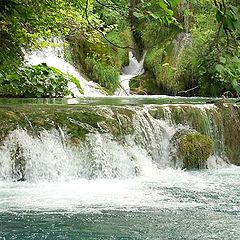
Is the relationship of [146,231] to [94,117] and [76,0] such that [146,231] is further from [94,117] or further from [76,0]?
[94,117]

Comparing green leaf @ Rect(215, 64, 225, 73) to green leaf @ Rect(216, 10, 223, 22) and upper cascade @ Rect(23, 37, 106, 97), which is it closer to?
green leaf @ Rect(216, 10, 223, 22)

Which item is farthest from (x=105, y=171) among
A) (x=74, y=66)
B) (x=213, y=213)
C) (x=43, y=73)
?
(x=74, y=66)

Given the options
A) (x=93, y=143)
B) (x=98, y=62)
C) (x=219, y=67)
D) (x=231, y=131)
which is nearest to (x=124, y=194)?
(x=93, y=143)

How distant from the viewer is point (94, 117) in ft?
24.8

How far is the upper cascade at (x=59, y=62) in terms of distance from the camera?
14.1m

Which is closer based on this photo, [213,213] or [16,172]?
[213,213]

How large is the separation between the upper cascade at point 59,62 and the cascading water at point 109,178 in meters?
5.74

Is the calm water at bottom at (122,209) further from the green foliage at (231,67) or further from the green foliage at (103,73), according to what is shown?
the green foliage at (103,73)

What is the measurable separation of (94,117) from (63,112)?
0.50 meters

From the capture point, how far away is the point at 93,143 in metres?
7.18

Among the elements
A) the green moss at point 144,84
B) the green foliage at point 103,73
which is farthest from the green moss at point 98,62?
the green moss at point 144,84

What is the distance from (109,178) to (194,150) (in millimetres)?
1804

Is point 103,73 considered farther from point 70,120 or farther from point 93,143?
point 93,143

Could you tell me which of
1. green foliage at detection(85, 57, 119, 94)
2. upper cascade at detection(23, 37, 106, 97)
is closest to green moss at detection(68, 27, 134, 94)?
green foliage at detection(85, 57, 119, 94)
